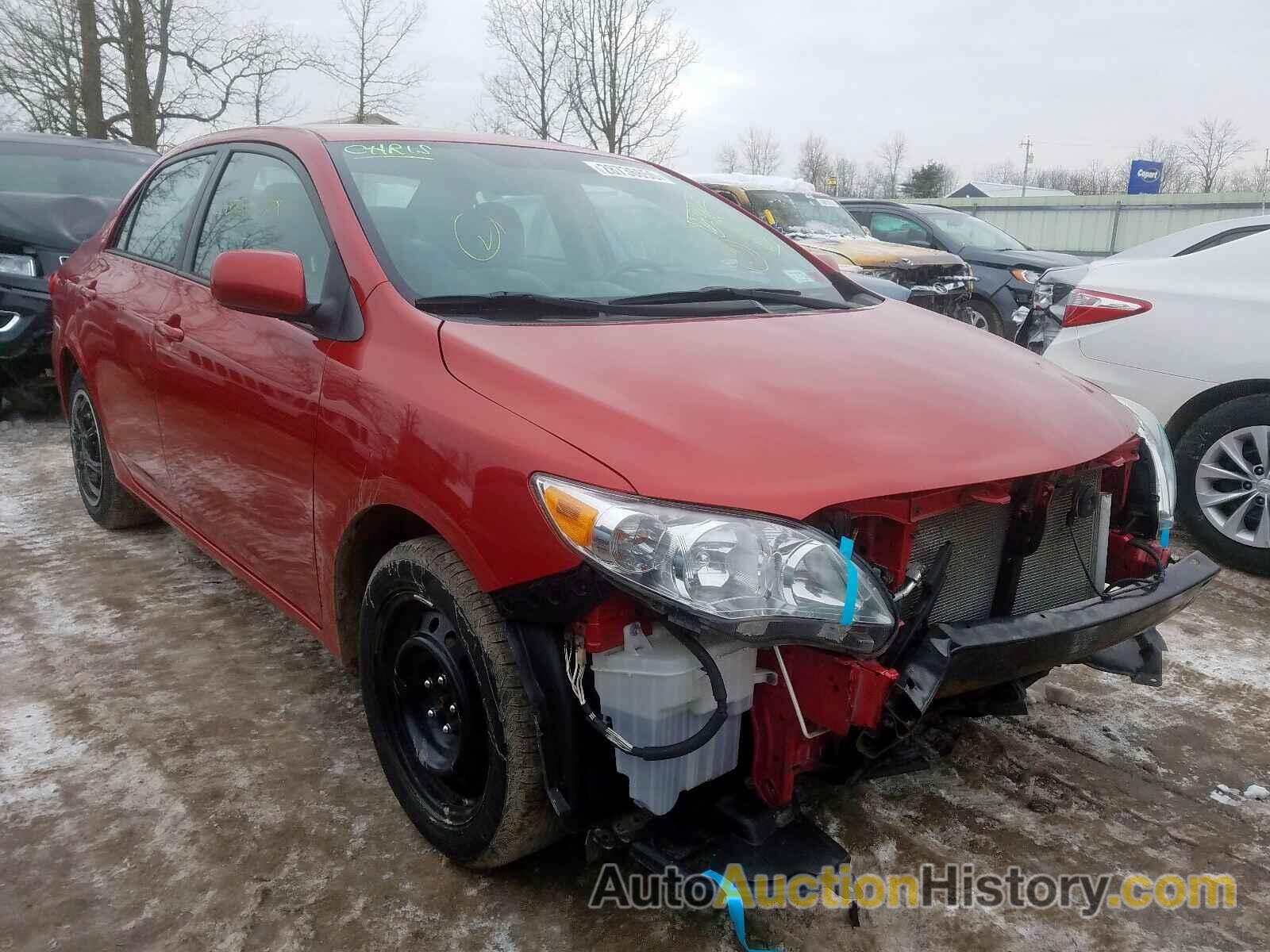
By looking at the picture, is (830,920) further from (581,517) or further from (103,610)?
(103,610)

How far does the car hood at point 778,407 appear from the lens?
5.63ft

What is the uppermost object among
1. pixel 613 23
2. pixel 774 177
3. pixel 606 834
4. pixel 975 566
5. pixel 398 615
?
pixel 613 23

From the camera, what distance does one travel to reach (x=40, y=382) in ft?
21.7

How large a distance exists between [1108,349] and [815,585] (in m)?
3.47

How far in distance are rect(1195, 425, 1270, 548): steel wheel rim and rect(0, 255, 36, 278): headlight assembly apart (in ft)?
22.8

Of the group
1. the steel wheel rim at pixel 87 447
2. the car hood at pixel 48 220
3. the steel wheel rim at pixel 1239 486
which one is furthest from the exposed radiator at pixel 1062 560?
the car hood at pixel 48 220

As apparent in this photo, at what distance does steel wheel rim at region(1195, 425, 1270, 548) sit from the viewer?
4062mm

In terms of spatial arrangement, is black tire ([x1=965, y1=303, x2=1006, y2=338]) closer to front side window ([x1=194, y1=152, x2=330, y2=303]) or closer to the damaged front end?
front side window ([x1=194, y1=152, x2=330, y2=303])

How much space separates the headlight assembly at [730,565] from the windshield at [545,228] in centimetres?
90

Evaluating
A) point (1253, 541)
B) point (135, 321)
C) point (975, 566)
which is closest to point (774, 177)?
point (1253, 541)

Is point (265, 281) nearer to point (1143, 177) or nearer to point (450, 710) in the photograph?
point (450, 710)

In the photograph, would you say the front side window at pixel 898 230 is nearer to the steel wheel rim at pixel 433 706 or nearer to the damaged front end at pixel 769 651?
the damaged front end at pixel 769 651

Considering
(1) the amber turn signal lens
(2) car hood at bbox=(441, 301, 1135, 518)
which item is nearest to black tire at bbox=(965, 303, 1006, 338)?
(2) car hood at bbox=(441, 301, 1135, 518)

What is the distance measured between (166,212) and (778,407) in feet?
9.11
